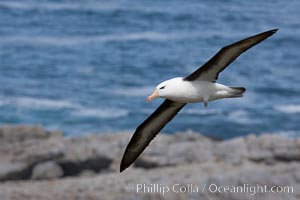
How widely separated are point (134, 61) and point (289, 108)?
6614mm

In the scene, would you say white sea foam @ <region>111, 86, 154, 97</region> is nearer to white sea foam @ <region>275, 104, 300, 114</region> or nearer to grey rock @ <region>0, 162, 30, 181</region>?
white sea foam @ <region>275, 104, 300, 114</region>

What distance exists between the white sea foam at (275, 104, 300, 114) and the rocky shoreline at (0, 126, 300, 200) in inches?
264

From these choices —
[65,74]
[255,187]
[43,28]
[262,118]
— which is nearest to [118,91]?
[65,74]

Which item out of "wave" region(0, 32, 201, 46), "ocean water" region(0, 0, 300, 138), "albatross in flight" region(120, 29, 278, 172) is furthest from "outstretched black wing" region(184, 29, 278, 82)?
"wave" region(0, 32, 201, 46)

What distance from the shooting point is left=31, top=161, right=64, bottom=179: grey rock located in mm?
15352

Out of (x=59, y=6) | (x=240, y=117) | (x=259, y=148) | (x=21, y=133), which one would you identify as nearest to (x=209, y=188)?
(x=259, y=148)

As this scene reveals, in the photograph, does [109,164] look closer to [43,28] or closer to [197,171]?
[197,171]

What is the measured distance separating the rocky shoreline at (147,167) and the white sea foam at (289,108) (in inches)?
264

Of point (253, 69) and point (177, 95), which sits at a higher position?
point (177, 95)

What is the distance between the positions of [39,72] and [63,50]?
3.66 metres

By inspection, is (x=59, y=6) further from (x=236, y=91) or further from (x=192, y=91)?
(x=236, y=91)

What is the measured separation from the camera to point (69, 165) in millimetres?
15797

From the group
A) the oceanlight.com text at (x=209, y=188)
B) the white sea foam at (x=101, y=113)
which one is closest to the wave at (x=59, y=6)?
the white sea foam at (x=101, y=113)

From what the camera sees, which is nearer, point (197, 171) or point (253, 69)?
point (197, 171)
